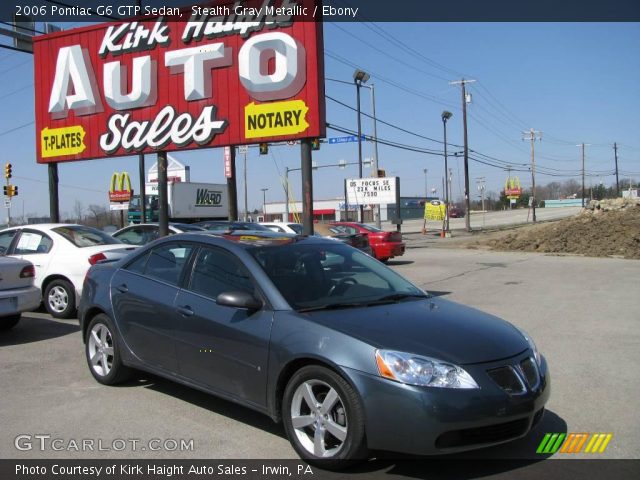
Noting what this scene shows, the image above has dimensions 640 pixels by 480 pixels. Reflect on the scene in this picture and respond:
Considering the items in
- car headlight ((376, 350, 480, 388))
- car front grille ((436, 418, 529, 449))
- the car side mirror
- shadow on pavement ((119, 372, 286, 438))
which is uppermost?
the car side mirror

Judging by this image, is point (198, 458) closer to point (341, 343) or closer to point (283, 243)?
point (341, 343)

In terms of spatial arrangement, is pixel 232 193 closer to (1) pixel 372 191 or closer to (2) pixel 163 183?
(2) pixel 163 183

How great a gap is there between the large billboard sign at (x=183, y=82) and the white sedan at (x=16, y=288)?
5.52 metres

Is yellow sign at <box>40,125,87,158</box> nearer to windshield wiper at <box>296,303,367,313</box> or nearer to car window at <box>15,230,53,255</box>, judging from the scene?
car window at <box>15,230,53,255</box>

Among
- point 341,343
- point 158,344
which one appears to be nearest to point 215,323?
point 158,344

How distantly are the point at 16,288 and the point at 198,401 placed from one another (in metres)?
4.04

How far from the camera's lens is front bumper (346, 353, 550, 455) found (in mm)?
3500

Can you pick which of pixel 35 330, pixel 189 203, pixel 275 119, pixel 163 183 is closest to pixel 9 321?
pixel 35 330

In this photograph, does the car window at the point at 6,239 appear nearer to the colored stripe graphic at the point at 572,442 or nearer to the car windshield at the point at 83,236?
the car windshield at the point at 83,236

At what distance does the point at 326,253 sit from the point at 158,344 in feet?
5.47

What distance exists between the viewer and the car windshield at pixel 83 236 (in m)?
9.72

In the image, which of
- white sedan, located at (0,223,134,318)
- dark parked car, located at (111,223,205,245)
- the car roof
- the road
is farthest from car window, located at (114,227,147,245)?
the road

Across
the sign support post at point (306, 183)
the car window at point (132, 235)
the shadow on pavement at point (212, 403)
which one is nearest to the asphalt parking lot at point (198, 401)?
the shadow on pavement at point (212, 403)

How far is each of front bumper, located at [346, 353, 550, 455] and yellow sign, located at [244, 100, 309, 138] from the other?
8.64m
